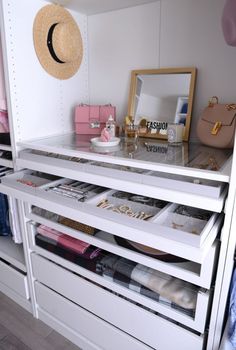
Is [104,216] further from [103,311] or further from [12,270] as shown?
[12,270]

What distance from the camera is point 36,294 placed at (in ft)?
4.63

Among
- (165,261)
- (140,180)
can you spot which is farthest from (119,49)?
(165,261)

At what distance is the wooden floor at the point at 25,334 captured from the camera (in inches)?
52.0

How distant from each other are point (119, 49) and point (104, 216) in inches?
Result: 39.2

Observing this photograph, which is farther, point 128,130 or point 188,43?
point 128,130

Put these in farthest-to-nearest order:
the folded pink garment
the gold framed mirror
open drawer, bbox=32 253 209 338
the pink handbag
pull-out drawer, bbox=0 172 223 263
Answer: the pink handbag, the gold framed mirror, the folded pink garment, open drawer, bbox=32 253 209 338, pull-out drawer, bbox=0 172 223 263

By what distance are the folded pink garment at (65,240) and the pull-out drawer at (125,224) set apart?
0.75ft

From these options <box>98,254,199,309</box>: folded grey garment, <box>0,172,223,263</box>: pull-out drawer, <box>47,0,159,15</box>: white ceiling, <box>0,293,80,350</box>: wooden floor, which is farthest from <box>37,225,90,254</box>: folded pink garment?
<box>47,0,159,15</box>: white ceiling

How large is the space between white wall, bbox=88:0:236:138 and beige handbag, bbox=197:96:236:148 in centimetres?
13

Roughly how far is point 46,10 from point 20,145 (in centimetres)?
66

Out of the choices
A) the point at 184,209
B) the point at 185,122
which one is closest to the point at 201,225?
the point at 184,209

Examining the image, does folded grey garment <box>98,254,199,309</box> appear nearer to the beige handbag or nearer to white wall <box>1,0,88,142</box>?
the beige handbag

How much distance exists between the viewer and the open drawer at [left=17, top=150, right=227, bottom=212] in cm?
76

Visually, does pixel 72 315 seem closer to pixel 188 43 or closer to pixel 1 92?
pixel 1 92
